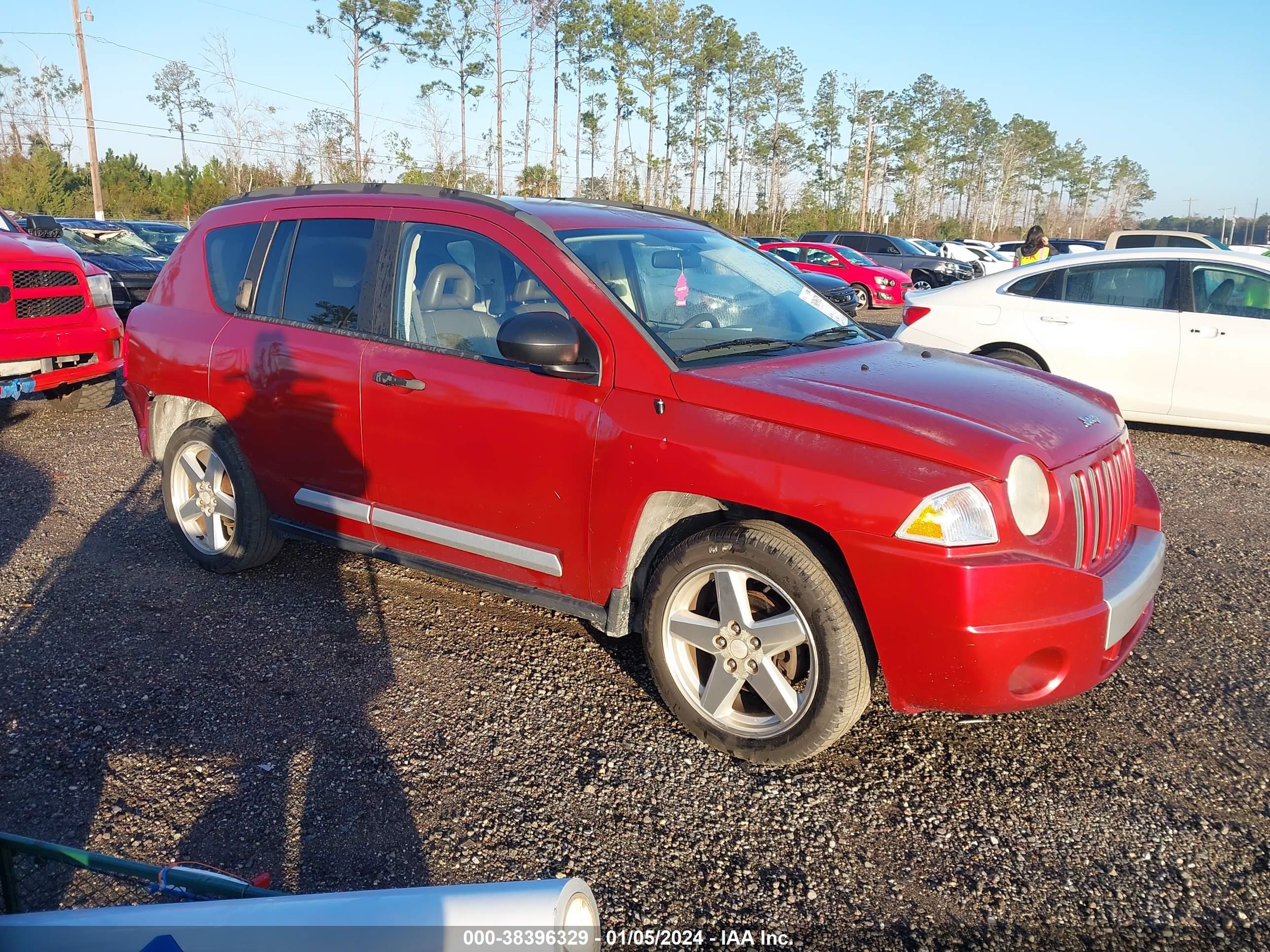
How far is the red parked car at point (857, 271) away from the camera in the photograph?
21.7m

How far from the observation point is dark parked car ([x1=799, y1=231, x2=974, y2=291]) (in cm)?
2494

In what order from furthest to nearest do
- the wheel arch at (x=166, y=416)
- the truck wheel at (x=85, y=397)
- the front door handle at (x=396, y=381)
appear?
1. the truck wheel at (x=85, y=397)
2. the wheel arch at (x=166, y=416)
3. the front door handle at (x=396, y=381)

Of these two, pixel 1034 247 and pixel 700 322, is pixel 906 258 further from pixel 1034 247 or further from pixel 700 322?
pixel 700 322

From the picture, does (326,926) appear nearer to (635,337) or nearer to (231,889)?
(231,889)

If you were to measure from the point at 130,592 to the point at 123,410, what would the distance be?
17.5ft

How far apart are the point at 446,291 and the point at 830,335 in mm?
1602

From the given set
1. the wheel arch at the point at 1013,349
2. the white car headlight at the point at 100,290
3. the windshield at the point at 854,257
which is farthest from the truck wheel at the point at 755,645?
the windshield at the point at 854,257

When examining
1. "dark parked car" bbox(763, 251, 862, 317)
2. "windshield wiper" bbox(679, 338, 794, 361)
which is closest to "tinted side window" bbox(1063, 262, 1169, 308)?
"dark parked car" bbox(763, 251, 862, 317)

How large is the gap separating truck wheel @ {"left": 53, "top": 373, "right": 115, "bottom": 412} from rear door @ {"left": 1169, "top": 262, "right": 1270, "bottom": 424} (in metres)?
9.36

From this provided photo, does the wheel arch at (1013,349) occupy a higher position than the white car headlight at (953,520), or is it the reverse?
the white car headlight at (953,520)

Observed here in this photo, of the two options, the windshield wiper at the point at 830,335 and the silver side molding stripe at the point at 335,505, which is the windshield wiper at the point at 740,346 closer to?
the windshield wiper at the point at 830,335

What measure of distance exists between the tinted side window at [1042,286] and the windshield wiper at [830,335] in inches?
185

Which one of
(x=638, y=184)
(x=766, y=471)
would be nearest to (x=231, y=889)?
(x=766, y=471)

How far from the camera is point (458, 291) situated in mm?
3930
